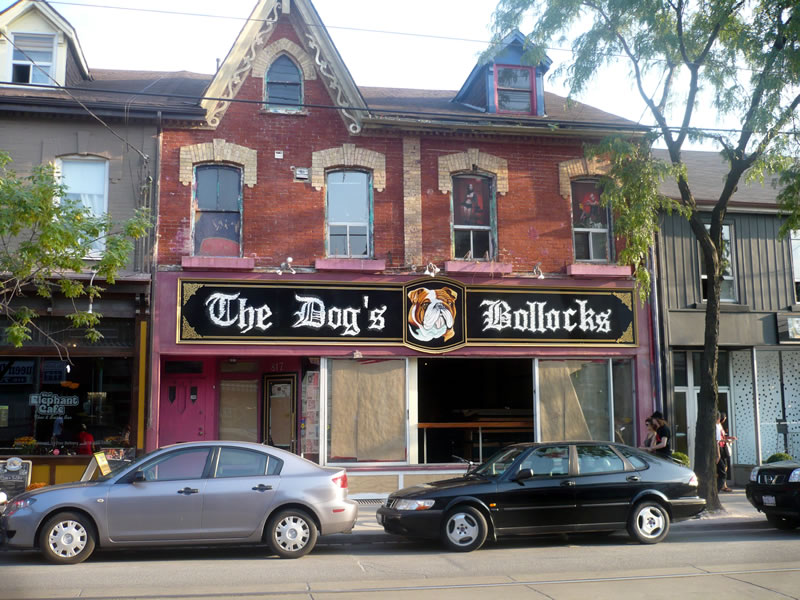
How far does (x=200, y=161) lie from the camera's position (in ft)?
50.6

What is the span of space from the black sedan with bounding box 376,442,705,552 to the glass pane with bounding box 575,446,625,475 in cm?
1

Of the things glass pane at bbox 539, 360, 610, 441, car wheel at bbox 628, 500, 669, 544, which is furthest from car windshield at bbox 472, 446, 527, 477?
glass pane at bbox 539, 360, 610, 441

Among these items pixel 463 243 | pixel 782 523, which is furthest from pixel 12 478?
pixel 782 523

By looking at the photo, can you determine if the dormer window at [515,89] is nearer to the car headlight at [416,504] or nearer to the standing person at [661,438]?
the standing person at [661,438]

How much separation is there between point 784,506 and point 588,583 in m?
4.98

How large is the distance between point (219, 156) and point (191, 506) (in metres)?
8.01

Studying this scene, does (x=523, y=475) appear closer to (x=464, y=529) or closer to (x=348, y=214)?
(x=464, y=529)

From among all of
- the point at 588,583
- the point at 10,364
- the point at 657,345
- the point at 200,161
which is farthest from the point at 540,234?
the point at 10,364

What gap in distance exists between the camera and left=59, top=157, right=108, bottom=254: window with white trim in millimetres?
15070

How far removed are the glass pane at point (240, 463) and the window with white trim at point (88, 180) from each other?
279 inches

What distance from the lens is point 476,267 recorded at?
16.0 meters

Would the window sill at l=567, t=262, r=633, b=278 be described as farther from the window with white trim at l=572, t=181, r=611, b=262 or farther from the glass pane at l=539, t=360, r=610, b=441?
the glass pane at l=539, t=360, r=610, b=441

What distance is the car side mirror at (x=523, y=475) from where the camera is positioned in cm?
1055

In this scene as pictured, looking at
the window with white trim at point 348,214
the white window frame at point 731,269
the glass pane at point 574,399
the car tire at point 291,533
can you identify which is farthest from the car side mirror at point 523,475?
the white window frame at point 731,269
